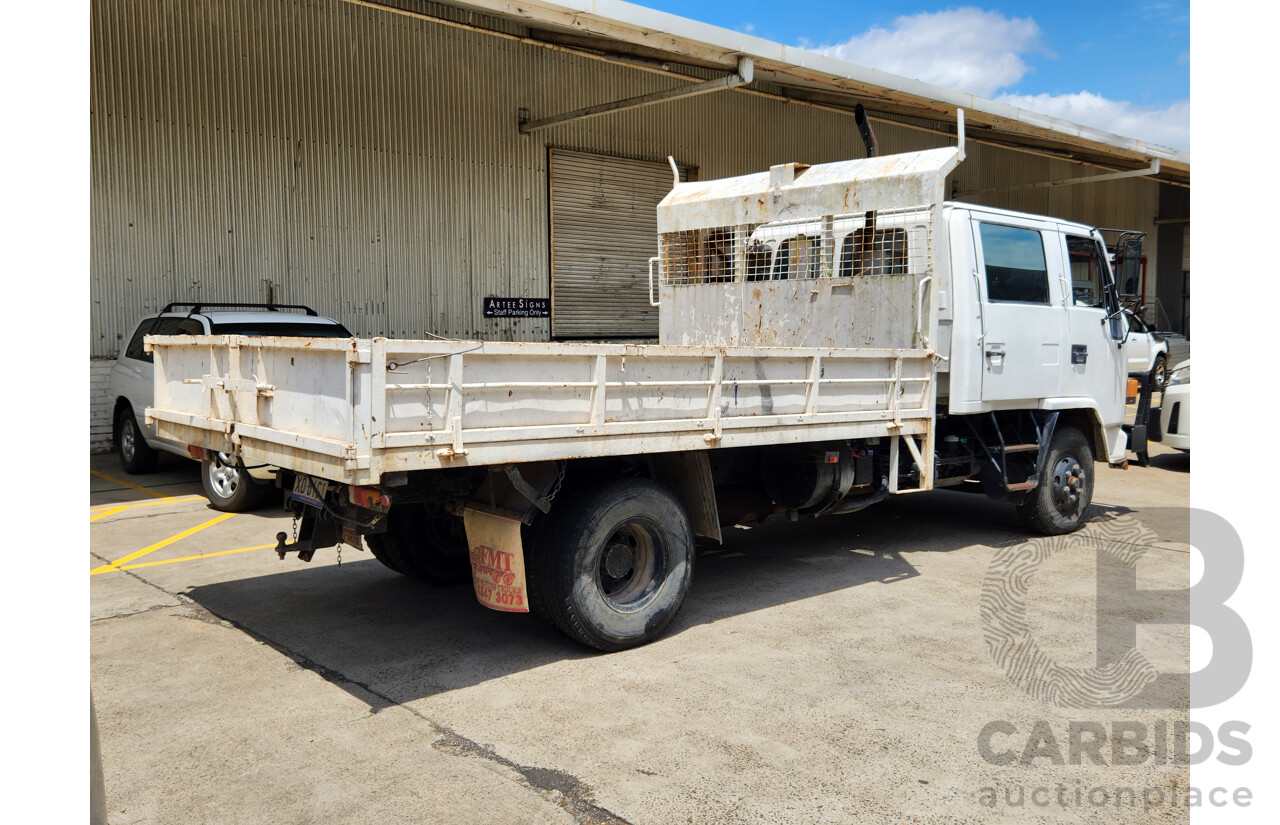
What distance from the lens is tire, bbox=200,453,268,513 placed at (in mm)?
8727

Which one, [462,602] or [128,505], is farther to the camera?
[128,505]

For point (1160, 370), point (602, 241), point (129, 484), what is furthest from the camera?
point (1160, 370)

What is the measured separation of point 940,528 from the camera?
8.63 meters

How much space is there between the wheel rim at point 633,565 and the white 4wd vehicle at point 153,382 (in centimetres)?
398

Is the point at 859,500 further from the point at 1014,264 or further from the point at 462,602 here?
the point at 462,602

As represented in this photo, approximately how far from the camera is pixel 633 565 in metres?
5.39

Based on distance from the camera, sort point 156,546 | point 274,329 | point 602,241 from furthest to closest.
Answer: point 602,241 → point 274,329 → point 156,546

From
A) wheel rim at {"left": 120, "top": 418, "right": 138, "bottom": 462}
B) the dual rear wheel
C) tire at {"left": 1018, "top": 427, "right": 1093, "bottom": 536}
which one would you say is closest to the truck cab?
tire at {"left": 1018, "top": 427, "right": 1093, "bottom": 536}

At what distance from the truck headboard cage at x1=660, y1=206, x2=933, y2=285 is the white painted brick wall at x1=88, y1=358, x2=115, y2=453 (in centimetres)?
789

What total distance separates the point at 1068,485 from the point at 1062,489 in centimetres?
10

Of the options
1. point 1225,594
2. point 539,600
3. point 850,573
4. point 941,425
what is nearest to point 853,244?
point 941,425

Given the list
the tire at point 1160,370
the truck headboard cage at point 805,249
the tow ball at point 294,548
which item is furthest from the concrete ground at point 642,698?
the tire at point 1160,370

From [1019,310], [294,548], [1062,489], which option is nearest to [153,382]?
[294,548]

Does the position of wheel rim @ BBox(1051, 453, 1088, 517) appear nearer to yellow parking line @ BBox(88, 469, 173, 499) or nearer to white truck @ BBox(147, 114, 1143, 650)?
white truck @ BBox(147, 114, 1143, 650)
